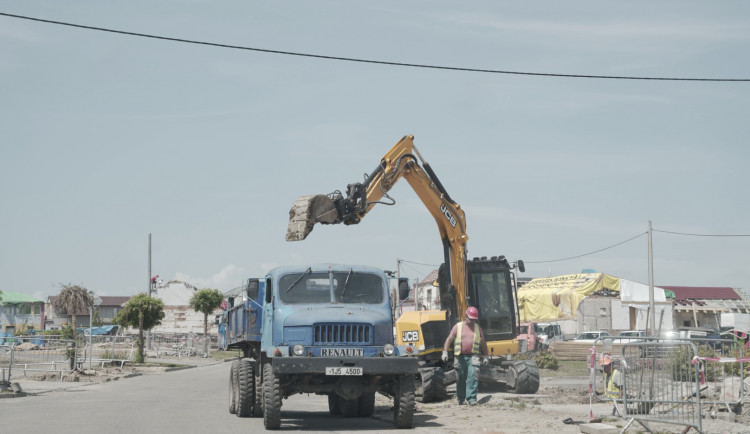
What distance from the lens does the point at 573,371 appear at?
108 ft

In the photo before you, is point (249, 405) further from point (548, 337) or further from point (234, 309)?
point (548, 337)

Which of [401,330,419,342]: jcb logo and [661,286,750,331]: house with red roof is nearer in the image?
[401,330,419,342]: jcb logo

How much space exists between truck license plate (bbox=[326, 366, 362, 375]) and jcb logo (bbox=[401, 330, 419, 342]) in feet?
22.1

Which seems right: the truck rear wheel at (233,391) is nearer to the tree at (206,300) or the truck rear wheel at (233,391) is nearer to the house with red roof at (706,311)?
the house with red roof at (706,311)

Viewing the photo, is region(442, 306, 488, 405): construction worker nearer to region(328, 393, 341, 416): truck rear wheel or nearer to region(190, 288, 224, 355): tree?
region(328, 393, 341, 416): truck rear wheel

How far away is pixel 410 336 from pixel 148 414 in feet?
21.2

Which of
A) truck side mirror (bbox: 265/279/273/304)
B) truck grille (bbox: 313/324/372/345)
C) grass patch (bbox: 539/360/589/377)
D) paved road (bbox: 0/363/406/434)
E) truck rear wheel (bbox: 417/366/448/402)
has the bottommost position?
grass patch (bbox: 539/360/589/377)

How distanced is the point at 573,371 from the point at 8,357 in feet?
64.2

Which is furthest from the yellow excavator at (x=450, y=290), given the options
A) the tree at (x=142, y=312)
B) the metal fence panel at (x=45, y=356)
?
the tree at (x=142, y=312)

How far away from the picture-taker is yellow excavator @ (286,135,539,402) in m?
19.7

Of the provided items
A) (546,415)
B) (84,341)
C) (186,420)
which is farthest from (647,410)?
(84,341)

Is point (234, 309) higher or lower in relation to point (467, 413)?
higher

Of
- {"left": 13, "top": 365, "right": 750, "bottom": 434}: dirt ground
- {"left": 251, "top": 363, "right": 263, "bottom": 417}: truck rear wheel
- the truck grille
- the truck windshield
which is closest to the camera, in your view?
{"left": 13, "top": 365, "right": 750, "bottom": 434}: dirt ground

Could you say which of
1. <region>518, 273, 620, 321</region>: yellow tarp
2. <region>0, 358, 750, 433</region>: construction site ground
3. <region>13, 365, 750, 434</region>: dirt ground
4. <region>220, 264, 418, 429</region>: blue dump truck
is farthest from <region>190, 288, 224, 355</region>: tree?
<region>220, 264, 418, 429</region>: blue dump truck
